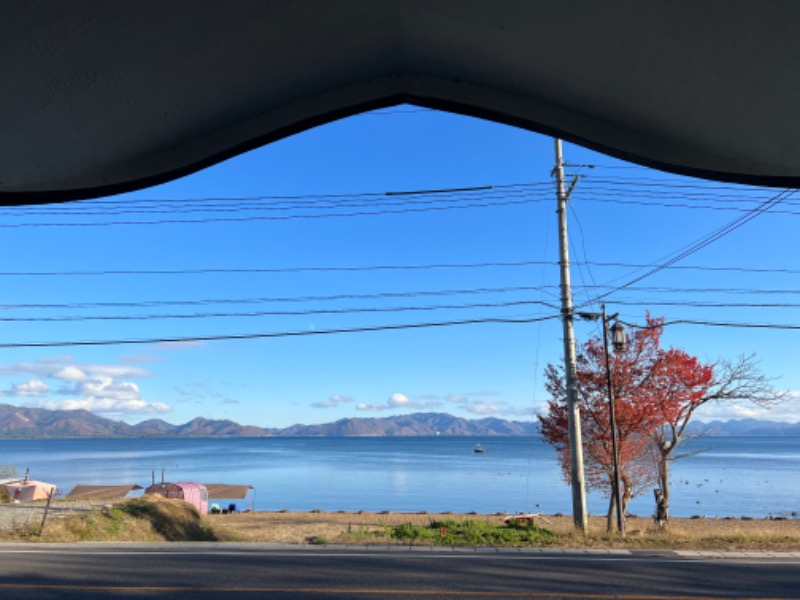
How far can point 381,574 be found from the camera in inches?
376

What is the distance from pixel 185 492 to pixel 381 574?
68.6ft

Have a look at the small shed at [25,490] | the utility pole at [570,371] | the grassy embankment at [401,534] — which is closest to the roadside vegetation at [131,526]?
the grassy embankment at [401,534]

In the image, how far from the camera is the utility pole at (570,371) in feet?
48.1

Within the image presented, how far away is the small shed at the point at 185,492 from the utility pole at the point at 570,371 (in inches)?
715

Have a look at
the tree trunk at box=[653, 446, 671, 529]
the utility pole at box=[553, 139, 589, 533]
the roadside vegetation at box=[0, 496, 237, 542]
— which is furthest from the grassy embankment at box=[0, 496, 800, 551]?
the tree trunk at box=[653, 446, 671, 529]

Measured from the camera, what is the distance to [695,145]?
1.64m

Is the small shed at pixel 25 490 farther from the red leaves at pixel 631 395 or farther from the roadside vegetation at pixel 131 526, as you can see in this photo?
the red leaves at pixel 631 395

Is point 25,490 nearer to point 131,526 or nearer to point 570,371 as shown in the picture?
point 131,526

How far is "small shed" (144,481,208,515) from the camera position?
27.1 m

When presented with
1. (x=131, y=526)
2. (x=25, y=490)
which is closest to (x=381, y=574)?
(x=131, y=526)

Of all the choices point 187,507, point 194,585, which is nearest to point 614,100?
point 194,585

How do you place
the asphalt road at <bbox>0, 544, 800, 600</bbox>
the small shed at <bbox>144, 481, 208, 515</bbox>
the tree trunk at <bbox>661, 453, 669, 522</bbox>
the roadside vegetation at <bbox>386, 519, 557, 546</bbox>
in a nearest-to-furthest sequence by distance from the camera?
the asphalt road at <bbox>0, 544, 800, 600</bbox> → the roadside vegetation at <bbox>386, 519, 557, 546</bbox> → the tree trunk at <bbox>661, 453, 669, 522</bbox> → the small shed at <bbox>144, 481, 208, 515</bbox>

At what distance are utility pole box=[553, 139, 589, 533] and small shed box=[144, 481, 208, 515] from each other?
1817 centimetres

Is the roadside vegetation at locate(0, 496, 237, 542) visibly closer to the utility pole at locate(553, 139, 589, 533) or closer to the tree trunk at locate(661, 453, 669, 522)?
the utility pole at locate(553, 139, 589, 533)
